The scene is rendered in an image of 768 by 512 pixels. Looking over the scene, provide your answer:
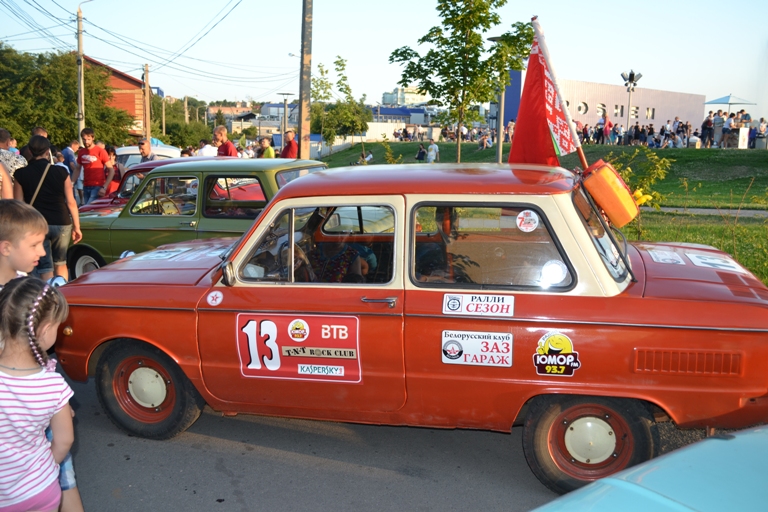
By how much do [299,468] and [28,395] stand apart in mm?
2078

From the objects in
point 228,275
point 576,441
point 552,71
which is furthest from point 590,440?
point 552,71

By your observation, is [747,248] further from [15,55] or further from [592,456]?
[15,55]

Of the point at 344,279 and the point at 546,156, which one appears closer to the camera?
the point at 344,279

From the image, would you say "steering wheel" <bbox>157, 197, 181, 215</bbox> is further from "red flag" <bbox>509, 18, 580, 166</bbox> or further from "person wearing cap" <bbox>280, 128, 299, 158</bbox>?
"person wearing cap" <bbox>280, 128, 299, 158</bbox>

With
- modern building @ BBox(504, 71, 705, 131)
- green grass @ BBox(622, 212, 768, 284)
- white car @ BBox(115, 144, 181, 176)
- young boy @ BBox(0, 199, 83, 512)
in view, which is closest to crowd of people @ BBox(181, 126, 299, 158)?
white car @ BBox(115, 144, 181, 176)

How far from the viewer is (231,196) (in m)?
7.48

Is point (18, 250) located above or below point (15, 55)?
below

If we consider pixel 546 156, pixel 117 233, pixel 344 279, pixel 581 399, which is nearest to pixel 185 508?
pixel 344 279

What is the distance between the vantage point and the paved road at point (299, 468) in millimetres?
3818

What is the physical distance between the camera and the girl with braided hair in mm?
2432

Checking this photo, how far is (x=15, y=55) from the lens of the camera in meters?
39.4

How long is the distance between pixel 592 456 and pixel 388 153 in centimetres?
1098

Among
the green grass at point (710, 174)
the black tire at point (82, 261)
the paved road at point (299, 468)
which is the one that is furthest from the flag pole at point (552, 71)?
the green grass at point (710, 174)

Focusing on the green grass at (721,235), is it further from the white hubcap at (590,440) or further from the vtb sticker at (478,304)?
the vtb sticker at (478,304)
